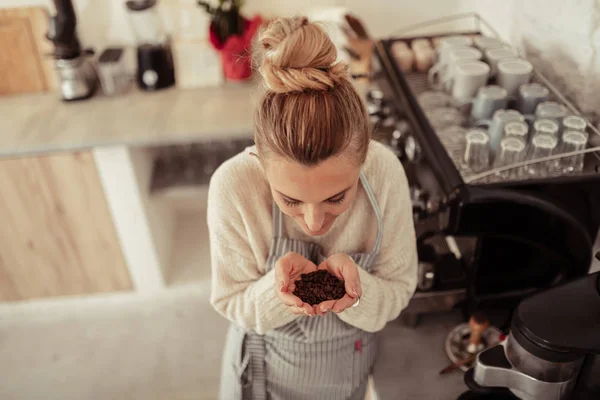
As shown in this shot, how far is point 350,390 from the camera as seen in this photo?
3.68ft

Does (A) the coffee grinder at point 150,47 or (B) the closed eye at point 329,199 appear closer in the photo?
(B) the closed eye at point 329,199

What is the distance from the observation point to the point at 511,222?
102cm

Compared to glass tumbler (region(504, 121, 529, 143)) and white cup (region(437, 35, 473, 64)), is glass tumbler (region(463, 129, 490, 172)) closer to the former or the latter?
glass tumbler (region(504, 121, 529, 143))

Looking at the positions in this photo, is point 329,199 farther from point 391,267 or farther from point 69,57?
point 69,57

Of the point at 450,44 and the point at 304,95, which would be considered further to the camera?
the point at 450,44

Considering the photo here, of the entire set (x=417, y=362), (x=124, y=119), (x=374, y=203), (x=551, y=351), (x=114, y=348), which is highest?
(x=374, y=203)

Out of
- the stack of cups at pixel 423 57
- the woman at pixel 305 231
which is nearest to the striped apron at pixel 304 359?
the woman at pixel 305 231

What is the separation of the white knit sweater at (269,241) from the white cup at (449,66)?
427mm

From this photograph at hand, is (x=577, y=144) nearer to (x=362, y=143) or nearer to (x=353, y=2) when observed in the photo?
(x=362, y=143)

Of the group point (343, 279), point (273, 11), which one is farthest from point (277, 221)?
point (273, 11)

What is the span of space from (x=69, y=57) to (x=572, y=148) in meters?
1.66

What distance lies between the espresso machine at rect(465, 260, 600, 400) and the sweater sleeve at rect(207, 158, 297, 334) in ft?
1.27

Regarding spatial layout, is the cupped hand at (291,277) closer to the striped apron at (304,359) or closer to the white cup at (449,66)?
the striped apron at (304,359)

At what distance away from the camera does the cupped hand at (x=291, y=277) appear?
88 cm
